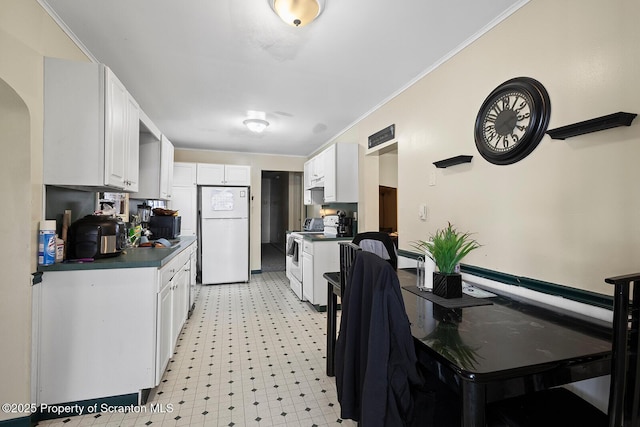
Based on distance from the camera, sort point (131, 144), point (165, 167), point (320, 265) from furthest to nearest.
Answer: point (320, 265), point (165, 167), point (131, 144)

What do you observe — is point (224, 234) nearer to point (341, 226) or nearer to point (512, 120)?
point (341, 226)

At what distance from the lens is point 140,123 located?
2605 millimetres

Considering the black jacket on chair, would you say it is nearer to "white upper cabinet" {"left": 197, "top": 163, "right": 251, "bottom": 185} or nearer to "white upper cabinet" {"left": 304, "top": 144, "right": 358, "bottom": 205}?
"white upper cabinet" {"left": 304, "top": 144, "right": 358, "bottom": 205}

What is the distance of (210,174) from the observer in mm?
4891

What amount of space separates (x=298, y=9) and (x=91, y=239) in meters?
1.96

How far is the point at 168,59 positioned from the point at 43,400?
249 cm

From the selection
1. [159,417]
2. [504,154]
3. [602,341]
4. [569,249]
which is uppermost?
[504,154]

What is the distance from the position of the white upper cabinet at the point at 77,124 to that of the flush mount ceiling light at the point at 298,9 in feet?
3.85

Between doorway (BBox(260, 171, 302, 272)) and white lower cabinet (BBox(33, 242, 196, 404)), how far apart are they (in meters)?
5.60

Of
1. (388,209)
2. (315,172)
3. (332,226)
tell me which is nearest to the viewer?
(332,226)

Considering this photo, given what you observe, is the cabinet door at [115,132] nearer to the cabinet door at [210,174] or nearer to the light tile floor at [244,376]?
the light tile floor at [244,376]

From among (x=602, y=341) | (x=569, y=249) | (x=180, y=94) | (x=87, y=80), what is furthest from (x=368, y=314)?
(x=180, y=94)

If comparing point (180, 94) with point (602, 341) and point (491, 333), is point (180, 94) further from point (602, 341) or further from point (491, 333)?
point (602, 341)

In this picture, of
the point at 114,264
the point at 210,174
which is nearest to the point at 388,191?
the point at 210,174
